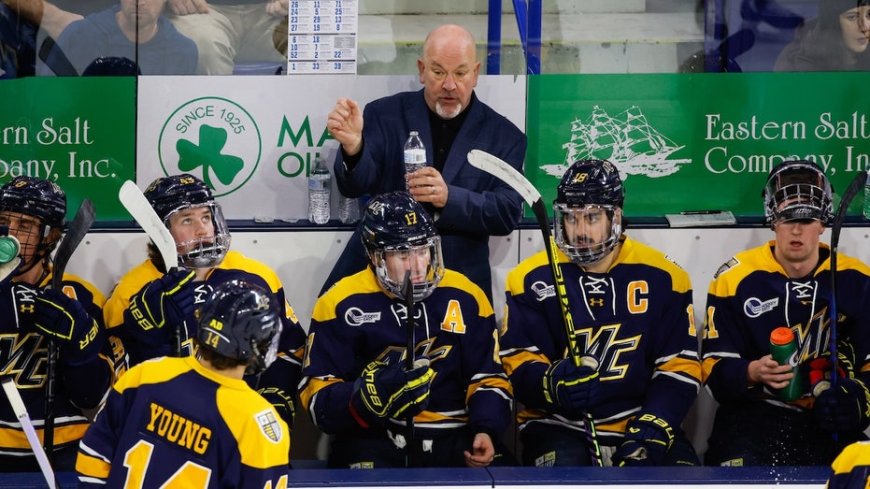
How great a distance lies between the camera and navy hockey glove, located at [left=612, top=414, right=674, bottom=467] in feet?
13.3

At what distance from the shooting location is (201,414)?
2973 millimetres

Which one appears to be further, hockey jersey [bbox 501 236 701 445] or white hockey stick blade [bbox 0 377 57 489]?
hockey jersey [bbox 501 236 701 445]

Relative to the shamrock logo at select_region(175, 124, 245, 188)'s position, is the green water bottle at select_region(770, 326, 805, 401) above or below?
below

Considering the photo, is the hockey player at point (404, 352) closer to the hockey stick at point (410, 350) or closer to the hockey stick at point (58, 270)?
the hockey stick at point (410, 350)

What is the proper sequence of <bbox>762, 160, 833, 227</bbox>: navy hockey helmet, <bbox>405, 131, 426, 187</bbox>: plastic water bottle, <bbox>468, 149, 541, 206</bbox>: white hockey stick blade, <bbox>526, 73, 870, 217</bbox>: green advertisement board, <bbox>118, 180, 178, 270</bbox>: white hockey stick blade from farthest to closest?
<bbox>526, 73, 870, 217</bbox>: green advertisement board < <bbox>405, 131, 426, 187</bbox>: plastic water bottle < <bbox>762, 160, 833, 227</bbox>: navy hockey helmet < <bbox>468, 149, 541, 206</bbox>: white hockey stick blade < <bbox>118, 180, 178, 270</bbox>: white hockey stick blade

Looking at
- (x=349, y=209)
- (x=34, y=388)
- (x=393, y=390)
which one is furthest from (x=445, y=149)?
(x=34, y=388)

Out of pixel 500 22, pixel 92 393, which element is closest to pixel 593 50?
pixel 500 22

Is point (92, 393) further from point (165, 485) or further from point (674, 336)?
point (674, 336)

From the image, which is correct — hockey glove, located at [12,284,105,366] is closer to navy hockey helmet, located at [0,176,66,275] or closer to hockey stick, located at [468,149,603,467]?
navy hockey helmet, located at [0,176,66,275]

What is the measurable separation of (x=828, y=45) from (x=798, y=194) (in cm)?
91

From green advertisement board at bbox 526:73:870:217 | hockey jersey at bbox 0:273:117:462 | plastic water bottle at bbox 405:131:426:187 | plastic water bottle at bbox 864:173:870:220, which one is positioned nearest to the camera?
hockey jersey at bbox 0:273:117:462

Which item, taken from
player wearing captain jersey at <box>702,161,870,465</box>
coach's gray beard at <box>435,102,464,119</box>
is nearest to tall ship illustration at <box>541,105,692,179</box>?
coach's gray beard at <box>435,102,464,119</box>

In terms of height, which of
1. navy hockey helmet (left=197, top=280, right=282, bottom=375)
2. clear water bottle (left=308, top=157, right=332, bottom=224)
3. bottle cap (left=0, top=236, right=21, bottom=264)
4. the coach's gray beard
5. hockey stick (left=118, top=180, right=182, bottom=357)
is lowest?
navy hockey helmet (left=197, top=280, right=282, bottom=375)

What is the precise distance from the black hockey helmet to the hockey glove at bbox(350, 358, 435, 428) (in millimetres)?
1128
